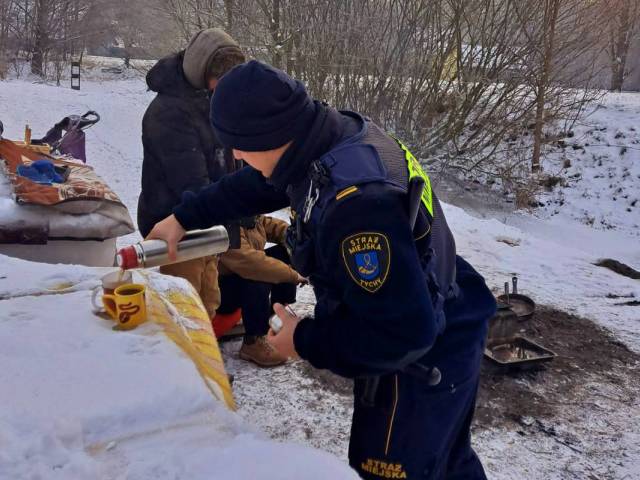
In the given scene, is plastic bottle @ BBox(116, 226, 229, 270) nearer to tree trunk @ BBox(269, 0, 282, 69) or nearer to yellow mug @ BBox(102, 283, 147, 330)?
yellow mug @ BBox(102, 283, 147, 330)

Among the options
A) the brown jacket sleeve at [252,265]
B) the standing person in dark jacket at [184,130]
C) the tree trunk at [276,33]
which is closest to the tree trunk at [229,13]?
the tree trunk at [276,33]

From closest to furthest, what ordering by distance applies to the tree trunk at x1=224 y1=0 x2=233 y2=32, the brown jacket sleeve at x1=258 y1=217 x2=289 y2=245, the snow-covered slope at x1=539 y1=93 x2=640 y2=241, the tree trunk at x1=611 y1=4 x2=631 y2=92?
the brown jacket sleeve at x1=258 y1=217 x2=289 y2=245 < the tree trunk at x1=224 y1=0 x2=233 y2=32 < the snow-covered slope at x1=539 y1=93 x2=640 y2=241 < the tree trunk at x1=611 y1=4 x2=631 y2=92

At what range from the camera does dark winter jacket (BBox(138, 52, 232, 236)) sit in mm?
3355

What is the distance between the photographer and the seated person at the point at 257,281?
3754 millimetres

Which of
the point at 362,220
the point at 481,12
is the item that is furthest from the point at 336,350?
the point at 481,12

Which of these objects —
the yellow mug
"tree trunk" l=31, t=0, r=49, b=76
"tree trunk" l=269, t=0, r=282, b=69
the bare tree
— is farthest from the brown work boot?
"tree trunk" l=31, t=0, r=49, b=76

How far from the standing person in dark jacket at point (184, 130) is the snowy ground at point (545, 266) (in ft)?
2.89

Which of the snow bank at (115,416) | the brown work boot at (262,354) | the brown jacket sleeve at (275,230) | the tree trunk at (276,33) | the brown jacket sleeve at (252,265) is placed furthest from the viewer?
the tree trunk at (276,33)

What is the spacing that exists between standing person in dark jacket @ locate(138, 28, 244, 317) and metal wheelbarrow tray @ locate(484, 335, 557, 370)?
195 cm

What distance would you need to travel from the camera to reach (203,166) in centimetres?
341

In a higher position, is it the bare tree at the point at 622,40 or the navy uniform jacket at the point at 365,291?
the bare tree at the point at 622,40

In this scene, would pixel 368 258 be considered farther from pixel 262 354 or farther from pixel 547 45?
pixel 547 45

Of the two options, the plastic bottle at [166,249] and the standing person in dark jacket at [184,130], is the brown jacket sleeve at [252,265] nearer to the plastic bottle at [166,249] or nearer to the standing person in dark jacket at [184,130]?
the standing person in dark jacket at [184,130]

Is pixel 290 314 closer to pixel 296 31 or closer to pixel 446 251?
pixel 446 251
